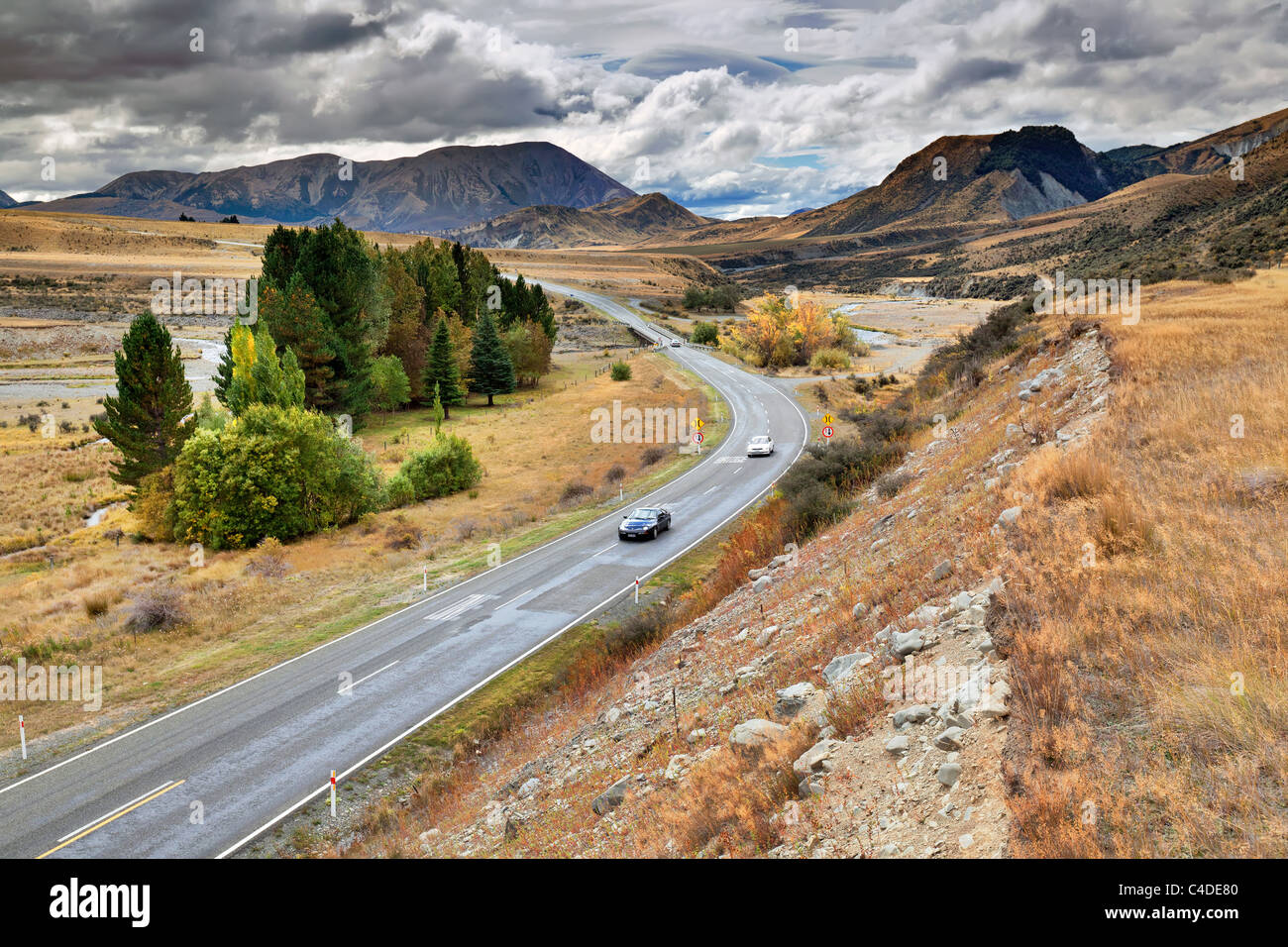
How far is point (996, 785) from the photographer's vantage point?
5.61 metres

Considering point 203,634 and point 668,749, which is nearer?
point 668,749

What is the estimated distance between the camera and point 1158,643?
21.0 ft

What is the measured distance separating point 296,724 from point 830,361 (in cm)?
7073

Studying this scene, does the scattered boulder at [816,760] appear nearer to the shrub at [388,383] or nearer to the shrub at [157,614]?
the shrub at [157,614]

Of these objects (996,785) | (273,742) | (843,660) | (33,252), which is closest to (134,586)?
(273,742)

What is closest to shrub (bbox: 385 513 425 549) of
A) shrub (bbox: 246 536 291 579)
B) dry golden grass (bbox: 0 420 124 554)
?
shrub (bbox: 246 536 291 579)

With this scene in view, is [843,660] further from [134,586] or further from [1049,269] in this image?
[1049,269]

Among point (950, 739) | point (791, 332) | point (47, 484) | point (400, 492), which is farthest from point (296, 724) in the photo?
point (791, 332)

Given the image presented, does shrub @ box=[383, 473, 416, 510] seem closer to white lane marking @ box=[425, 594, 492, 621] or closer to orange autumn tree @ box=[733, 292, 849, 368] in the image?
white lane marking @ box=[425, 594, 492, 621]

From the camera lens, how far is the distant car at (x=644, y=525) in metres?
32.7

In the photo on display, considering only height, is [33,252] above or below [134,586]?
above

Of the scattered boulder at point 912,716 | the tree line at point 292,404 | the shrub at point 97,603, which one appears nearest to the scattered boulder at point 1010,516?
the scattered boulder at point 912,716

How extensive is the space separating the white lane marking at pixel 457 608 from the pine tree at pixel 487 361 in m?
56.6
